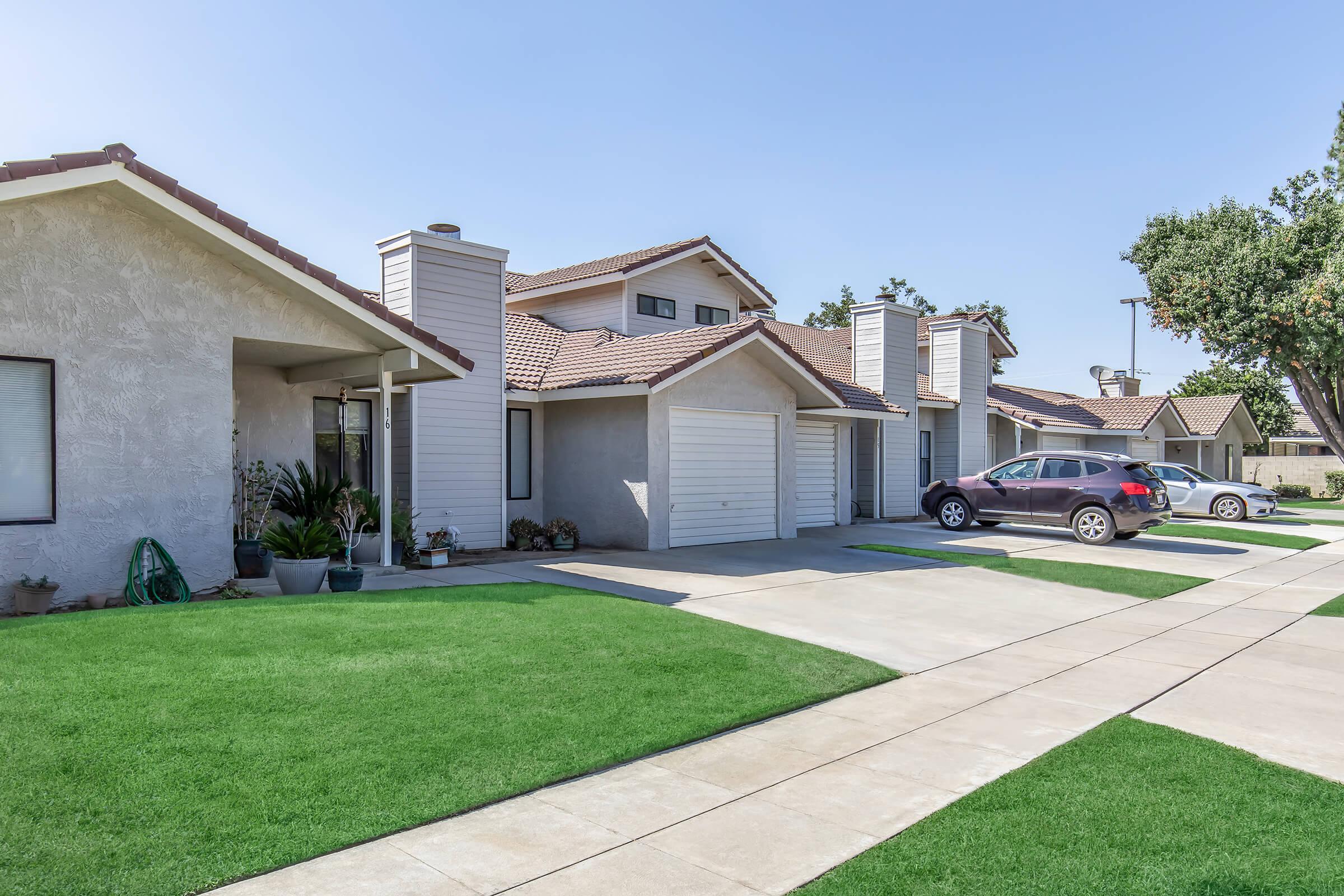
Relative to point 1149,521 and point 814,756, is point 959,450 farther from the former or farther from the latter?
point 814,756

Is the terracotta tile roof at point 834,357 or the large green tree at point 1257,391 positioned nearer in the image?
the terracotta tile roof at point 834,357

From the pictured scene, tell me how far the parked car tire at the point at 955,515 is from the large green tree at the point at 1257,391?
3744 cm

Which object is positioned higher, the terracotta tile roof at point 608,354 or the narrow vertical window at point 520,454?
the terracotta tile roof at point 608,354

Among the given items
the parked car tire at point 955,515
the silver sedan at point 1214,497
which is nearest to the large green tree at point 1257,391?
the silver sedan at point 1214,497

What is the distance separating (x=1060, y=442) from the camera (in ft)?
112

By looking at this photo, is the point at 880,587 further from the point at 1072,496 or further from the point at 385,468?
the point at 1072,496

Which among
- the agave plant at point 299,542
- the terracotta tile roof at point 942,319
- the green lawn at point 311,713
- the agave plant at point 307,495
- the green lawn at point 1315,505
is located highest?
the terracotta tile roof at point 942,319

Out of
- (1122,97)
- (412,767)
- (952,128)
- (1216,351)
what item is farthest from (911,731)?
(1216,351)

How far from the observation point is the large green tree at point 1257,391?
51844 mm

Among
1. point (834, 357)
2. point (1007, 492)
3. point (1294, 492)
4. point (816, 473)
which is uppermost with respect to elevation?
point (834, 357)

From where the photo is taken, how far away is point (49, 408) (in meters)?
9.24

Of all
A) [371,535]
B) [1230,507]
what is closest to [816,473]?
[371,535]

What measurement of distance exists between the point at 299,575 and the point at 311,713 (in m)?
4.99

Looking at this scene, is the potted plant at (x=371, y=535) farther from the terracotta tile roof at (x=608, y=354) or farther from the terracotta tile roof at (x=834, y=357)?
the terracotta tile roof at (x=834, y=357)
